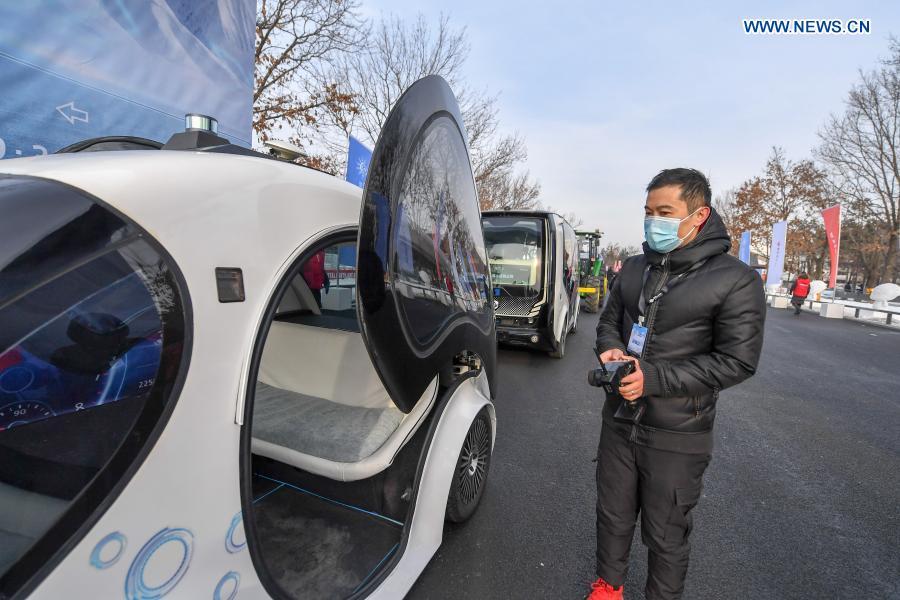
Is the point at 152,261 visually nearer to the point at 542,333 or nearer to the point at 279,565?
the point at 279,565

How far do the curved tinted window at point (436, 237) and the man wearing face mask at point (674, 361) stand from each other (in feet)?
2.68

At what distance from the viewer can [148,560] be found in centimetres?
99

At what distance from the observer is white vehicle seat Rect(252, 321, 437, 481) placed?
79.6 inches

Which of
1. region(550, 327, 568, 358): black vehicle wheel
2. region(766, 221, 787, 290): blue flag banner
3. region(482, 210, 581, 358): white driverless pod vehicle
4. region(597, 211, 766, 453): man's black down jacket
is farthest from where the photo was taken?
region(766, 221, 787, 290): blue flag banner

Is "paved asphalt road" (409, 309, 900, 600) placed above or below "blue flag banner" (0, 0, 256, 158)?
below

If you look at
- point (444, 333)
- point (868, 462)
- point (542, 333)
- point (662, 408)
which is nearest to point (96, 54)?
point (444, 333)

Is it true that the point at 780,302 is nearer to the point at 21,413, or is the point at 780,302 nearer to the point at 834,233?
the point at 834,233

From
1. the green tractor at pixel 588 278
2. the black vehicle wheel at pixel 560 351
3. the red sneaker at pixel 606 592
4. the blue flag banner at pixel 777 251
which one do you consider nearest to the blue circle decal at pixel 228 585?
the red sneaker at pixel 606 592

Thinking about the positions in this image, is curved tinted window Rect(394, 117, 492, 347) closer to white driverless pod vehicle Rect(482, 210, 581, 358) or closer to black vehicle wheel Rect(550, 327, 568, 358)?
white driverless pod vehicle Rect(482, 210, 581, 358)

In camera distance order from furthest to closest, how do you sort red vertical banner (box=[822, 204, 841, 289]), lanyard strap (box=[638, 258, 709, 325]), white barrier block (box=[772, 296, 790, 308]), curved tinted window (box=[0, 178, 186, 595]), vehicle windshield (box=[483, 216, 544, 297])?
white barrier block (box=[772, 296, 790, 308])
red vertical banner (box=[822, 204, 841, 289])
vehicle windshield (box=[483, 216, 544, 297])
lanyard strap (box=[638, 258, 709, 325])
curved tinted window (box=[0, 178, 186, 595])

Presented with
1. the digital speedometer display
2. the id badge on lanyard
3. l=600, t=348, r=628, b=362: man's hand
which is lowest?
l=600, t=348, r=628, b=362: man's hand

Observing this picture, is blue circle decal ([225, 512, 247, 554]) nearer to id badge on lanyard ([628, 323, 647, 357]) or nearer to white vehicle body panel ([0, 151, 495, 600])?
white vehicle body panel ([0, 151, 495, 600])

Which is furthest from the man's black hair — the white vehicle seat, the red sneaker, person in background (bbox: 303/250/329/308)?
person in background (bbox: 303/250/329/308)

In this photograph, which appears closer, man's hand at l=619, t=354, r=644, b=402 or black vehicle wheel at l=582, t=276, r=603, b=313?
man's hand at l=619, t=354, r=644, b=402
